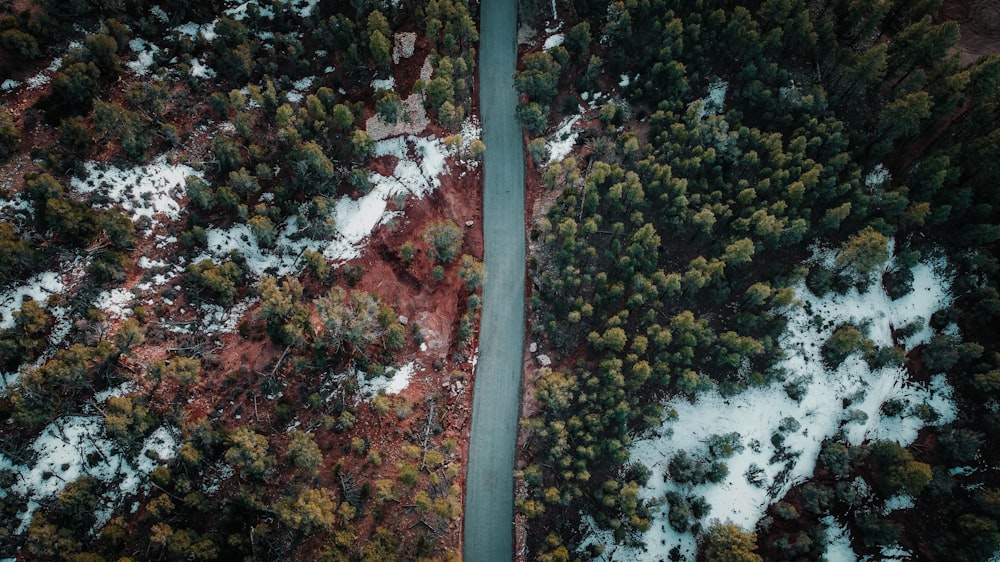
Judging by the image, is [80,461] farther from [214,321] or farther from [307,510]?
[307,510]

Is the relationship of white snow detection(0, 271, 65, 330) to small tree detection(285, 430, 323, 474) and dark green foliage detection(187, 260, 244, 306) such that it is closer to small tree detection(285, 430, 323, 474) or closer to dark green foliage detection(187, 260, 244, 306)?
dark green foliage detection(187, 260, 244, 306)

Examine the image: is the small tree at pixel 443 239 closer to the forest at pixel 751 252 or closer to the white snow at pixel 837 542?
the forest at pixel 751 252

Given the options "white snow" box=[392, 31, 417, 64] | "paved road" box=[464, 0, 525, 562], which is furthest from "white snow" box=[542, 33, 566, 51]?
"white snow" box=[392, 31, 417, 64]

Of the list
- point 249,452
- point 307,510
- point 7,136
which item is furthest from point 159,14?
point 307,510

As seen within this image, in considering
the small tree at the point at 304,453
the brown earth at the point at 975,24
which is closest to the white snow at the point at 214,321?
the small tree at the point at 304,453

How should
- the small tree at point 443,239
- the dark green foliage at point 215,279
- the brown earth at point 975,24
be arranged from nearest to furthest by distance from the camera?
1. the dark green foliage at point 215,279
2. the small tree at point 443,239
3. the brown earth at point 975,24

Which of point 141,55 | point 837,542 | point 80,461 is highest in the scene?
point 141,55
